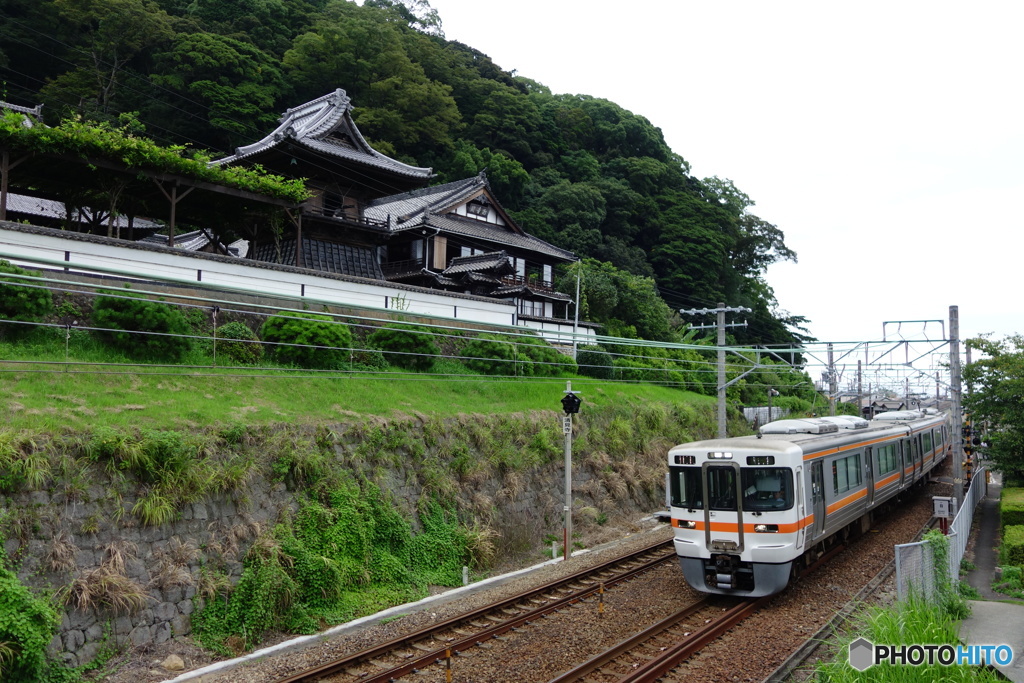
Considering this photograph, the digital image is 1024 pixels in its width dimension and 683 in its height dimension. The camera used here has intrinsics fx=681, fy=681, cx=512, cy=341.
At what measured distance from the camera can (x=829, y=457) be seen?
42.8 feet

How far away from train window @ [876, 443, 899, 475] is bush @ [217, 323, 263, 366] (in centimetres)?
1504

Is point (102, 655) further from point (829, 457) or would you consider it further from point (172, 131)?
point (172, 131)

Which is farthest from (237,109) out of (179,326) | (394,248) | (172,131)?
(179,326)

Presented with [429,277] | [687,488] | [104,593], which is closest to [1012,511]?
[687,488]

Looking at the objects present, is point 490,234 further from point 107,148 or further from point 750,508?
point 750,508

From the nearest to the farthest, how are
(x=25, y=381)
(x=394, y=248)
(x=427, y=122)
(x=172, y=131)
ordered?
(x=25, y=381), (x=394, y=248), (x=172, y=131), (x=427, y=122)

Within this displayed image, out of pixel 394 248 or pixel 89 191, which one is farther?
pixel 394 248

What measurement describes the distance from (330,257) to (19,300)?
15.6m

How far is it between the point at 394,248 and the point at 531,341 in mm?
13679

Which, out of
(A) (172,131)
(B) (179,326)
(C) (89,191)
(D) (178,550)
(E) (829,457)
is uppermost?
(A) (172,131)

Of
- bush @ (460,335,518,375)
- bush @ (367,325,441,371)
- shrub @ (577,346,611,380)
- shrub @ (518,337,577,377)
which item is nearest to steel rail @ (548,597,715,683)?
bush @ (367,325,441,371)

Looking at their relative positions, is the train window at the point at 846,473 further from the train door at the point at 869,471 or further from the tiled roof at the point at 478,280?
the tiled roof at the point at 478,280

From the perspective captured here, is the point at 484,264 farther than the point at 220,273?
Yes

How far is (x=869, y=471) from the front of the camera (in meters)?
16.0
